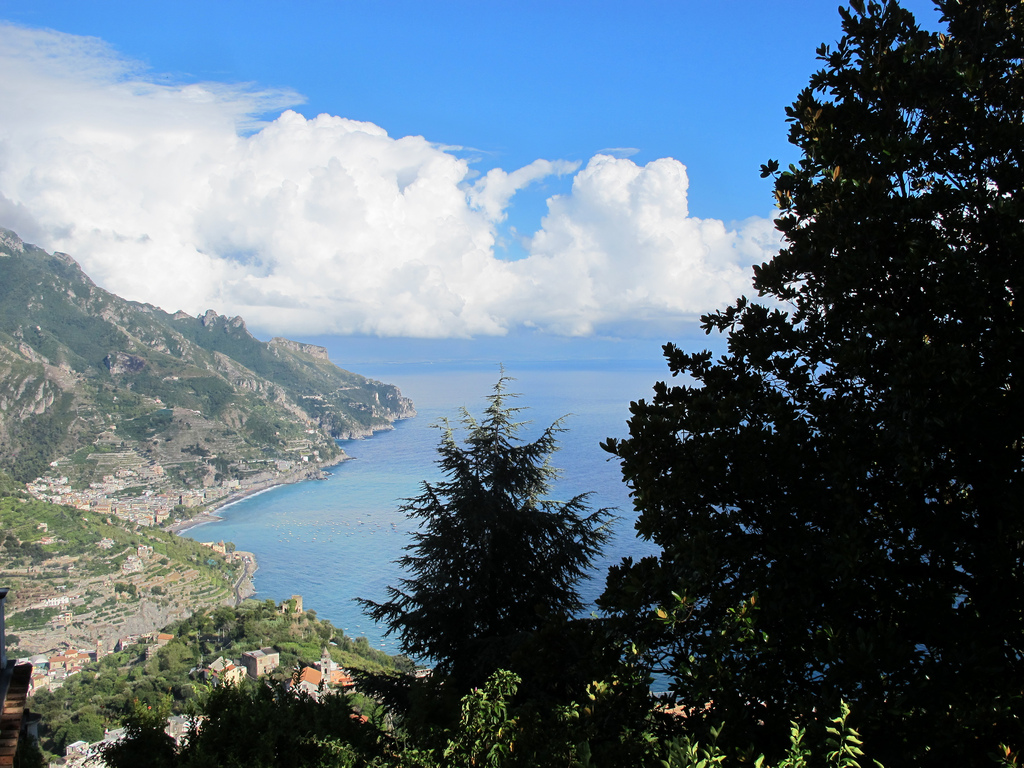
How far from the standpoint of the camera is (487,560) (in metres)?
7.56

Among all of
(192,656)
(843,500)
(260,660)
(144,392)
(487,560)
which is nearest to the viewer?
(843,500)

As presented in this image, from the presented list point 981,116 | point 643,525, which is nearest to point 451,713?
point 643,525

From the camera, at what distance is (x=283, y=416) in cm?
12188

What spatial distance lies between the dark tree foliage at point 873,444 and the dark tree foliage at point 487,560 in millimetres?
4147

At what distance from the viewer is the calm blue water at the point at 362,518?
3791 centimetres

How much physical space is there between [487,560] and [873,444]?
17.0ft

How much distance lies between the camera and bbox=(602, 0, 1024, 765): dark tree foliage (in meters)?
2.83

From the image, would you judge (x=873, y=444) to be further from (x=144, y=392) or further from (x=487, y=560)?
(x=144, y=392)

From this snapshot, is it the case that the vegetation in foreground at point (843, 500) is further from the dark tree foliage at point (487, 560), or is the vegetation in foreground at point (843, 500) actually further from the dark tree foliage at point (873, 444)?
the dark tree foliage at point (487, 560)

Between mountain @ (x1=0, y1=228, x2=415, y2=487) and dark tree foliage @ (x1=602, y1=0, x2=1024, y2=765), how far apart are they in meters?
96.1

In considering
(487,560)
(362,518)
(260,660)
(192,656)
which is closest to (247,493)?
(362,518)

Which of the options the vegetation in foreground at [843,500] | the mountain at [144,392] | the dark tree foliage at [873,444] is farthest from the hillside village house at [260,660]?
the mountain at [144,392]

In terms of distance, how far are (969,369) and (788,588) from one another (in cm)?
139

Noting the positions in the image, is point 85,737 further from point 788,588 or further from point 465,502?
point 788,588
